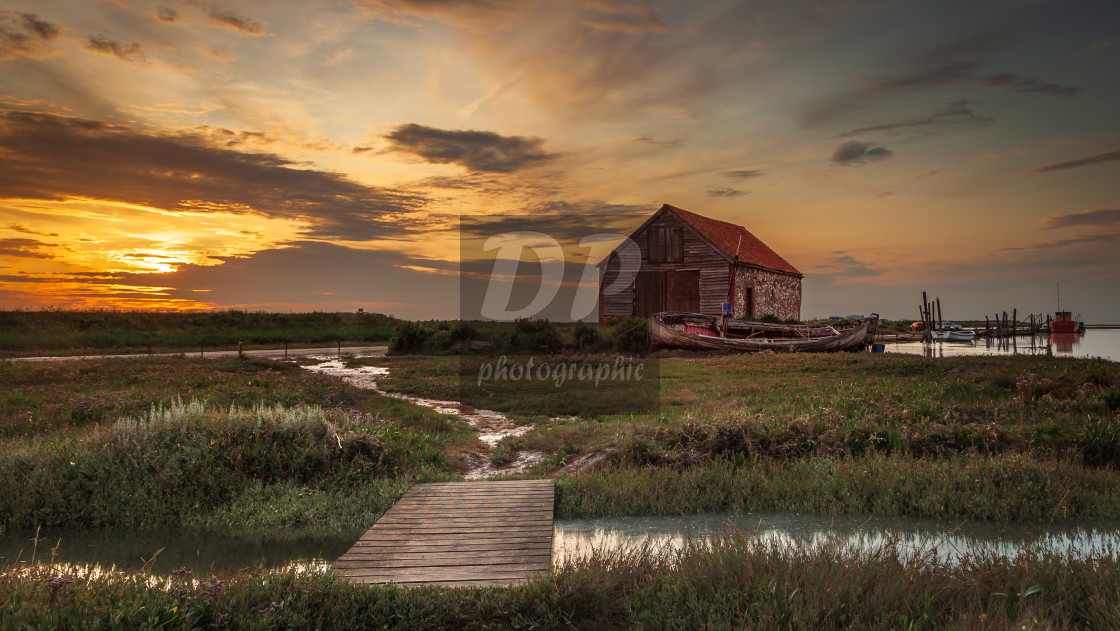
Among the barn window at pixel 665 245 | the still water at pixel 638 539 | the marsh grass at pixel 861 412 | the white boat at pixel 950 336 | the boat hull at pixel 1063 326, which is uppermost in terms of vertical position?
the barn window at pixel 665 245

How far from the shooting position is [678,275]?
4122cm

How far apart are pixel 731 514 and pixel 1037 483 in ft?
15.2

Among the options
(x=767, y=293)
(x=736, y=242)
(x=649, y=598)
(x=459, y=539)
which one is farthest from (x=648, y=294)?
(x=649, y=598)

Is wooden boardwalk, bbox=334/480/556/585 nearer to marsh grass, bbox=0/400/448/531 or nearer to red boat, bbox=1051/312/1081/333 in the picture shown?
marsh grass, bbox=0/400/448/531

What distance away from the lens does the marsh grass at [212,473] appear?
924 cm

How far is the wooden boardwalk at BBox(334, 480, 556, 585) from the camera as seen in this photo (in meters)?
6.14

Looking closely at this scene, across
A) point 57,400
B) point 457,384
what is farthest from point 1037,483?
point 57,400

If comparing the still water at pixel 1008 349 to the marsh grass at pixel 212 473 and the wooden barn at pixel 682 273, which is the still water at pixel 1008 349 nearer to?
the wooden barn at pixel 682 273

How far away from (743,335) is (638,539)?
1217 inches

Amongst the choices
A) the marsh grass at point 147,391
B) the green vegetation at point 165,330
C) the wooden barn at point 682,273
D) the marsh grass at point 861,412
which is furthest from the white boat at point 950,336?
the marsh grass at point 147,391

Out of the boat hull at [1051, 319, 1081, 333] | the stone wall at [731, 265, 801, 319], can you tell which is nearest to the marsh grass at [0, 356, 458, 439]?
the stone wall at [731, 265, 801, 319]

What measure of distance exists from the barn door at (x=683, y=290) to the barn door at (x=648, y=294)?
1.99 ft

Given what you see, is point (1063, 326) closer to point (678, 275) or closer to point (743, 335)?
point (743, 335)

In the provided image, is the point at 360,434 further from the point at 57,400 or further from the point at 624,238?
the point at 624,238
